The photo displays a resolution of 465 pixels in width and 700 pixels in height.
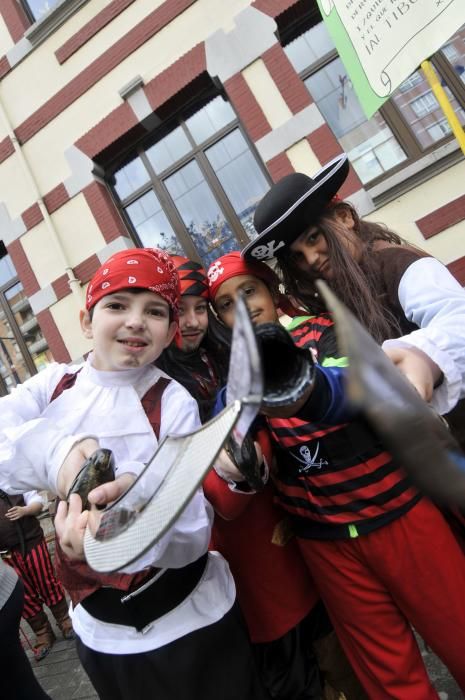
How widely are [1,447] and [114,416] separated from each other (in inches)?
12.4

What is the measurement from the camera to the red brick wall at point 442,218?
3.29 metres

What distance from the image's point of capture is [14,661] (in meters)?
1.61

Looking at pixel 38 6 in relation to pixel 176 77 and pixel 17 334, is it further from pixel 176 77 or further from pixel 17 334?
pixel 17 334

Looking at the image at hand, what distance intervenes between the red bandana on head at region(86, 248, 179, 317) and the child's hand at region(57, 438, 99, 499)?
0.46 meters

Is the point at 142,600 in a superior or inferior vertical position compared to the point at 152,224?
inferior

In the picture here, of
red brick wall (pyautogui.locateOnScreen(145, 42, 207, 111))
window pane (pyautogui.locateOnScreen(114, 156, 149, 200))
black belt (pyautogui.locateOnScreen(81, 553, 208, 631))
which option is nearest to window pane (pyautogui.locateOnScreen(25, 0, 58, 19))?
red brick wall (pyautogui.locateOnScreen(145, 42, 207, 111))

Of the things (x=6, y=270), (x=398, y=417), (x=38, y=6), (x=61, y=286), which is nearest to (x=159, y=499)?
(x=398, y=417)

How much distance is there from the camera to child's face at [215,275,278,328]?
150cm

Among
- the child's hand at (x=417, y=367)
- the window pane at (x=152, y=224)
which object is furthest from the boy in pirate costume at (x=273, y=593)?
the window pane at (x=152, y=224)

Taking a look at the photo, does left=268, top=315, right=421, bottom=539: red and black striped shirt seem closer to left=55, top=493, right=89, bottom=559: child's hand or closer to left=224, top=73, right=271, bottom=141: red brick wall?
left=55, top=493, right=89, bottom=559: child's hand

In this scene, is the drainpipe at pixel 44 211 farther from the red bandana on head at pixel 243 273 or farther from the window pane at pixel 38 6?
the red bandana on head at pixel 243 273

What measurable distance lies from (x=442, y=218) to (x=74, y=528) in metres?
3.64

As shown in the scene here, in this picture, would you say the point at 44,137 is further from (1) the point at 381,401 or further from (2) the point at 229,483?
(1) the point at 381,401

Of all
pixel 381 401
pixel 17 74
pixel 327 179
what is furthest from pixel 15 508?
pixel 17 74
